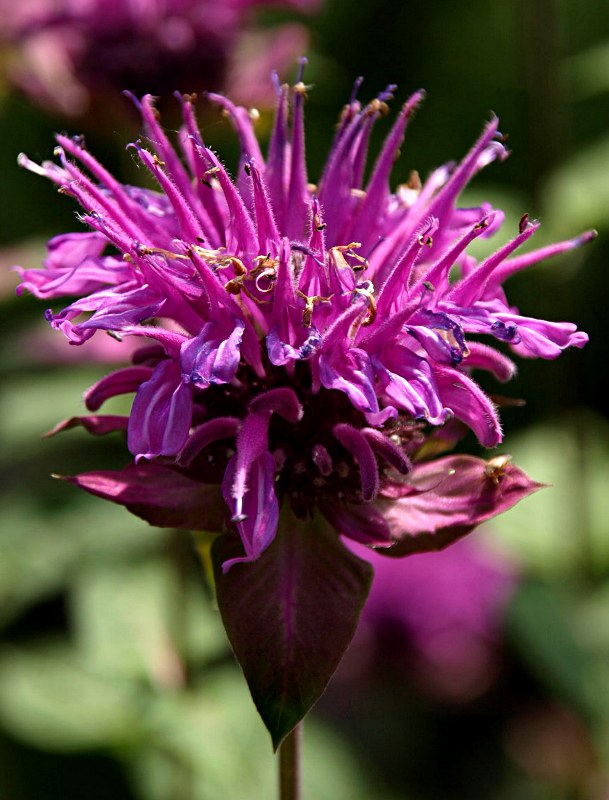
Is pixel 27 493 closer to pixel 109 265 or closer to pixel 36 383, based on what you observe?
pixel 36 383

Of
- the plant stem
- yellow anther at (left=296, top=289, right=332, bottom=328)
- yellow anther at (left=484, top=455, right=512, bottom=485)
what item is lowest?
the plant stem

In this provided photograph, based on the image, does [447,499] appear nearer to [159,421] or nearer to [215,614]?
[159,421]

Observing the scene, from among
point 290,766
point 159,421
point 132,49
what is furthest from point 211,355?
point 132,49

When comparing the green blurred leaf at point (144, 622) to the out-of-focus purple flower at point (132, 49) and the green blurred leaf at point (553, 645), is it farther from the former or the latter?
the out-of-focus purple flower at point (132, 49)

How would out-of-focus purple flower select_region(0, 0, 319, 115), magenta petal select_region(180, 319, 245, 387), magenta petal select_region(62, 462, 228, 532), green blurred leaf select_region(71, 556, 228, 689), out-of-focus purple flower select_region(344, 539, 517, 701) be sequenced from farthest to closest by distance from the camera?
out-of-focus purple flower select_region(344, 539, 517, 701), out-of-focus purple flower select_region(0, 0, 319, 115), green blurred leaf select_region(71, 556, 228, 689), magenta petal select_region(62, 462, 228, 532), magenta petal select_region(180, 319, 245, 387)

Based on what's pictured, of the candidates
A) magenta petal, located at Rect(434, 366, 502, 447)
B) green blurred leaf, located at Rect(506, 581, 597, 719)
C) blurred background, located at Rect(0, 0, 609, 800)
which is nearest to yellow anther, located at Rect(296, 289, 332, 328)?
magenta petal, located at Rect(434, 366, 502, 447)

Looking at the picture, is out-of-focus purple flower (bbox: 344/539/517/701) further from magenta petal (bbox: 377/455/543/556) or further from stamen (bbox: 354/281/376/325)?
stamen (bbox: 354/281/376/325)
